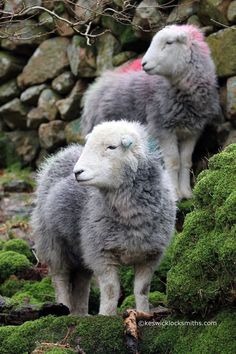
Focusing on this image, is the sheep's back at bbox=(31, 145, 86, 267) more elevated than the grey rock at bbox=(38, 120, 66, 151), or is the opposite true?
the sheep's back at bbox=(31, 145, 86, 267)

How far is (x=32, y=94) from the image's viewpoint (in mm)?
13008

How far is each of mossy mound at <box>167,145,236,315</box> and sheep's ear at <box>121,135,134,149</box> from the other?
778 millimetres

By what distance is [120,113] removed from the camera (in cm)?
1027

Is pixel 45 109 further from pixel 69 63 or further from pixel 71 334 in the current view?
pixel 71 334

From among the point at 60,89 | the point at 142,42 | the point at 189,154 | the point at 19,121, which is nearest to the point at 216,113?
the point at 189,154

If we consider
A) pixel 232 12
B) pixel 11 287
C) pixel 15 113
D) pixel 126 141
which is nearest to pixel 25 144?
pixel 15 113

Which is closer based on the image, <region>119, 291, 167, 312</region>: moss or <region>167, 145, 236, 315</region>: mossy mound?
<region>167, 145, 236, 315</region>: mossy mound

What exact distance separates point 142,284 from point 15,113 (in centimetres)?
715

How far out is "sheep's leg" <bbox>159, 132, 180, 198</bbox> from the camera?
10.1 metres

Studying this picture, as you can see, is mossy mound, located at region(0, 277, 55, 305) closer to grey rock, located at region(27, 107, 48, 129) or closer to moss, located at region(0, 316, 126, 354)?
moss, located at region(0, 316, 126, 354)

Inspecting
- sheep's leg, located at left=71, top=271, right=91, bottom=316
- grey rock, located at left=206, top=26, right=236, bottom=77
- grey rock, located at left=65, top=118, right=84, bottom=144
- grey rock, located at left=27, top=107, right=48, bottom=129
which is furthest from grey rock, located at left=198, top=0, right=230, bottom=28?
sheep's leg, located at left=71, top=271, right=91, bottom=316

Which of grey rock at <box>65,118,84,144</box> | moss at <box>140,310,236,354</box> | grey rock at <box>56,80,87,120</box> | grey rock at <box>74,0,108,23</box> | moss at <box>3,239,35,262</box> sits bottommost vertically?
moss at <box>3,239,35,262</box>

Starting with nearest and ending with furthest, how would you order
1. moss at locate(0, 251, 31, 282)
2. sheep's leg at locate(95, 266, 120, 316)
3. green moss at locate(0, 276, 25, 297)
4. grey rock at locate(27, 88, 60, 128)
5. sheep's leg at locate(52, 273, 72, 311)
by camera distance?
1. sheep's leg at locate(95, 266, 120, 316)
2. sheep's leg at locate(52, 273, 72, 311)
3. green moss at locate(0, 276, 25, 297)
4. moss at locate(0, 251, 31, 282)
5. grey rock at locate(27, 88, 60, 128)

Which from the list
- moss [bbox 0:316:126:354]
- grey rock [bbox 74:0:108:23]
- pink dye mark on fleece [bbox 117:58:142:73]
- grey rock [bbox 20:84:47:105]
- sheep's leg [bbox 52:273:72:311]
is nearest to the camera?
moss [bbox 0:316:126:354]
